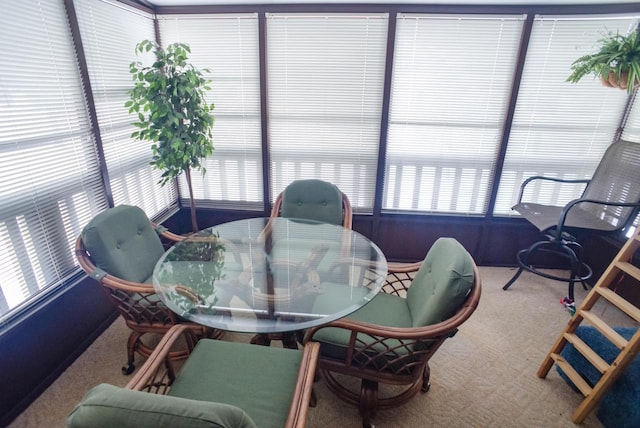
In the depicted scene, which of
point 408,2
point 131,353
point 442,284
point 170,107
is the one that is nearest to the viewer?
point 442,284

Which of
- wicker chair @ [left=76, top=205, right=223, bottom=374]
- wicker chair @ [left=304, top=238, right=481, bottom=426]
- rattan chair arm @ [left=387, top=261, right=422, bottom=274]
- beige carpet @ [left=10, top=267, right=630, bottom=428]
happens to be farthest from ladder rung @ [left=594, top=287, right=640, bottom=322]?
wicker chair @ [left=76, top=205, right=223, bottom=374]

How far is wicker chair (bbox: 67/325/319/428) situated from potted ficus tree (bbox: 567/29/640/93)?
8.29 feet

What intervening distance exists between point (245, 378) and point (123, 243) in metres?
1.18

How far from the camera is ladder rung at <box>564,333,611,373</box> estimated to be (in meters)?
1.62

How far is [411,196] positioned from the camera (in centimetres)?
317

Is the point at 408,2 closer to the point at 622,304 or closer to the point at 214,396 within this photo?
the point at 622,304

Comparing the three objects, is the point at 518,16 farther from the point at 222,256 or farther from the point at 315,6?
the point at 222,256

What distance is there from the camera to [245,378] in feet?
4.33

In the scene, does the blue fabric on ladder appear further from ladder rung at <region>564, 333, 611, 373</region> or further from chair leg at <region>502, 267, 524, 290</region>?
chair leg at <region>502, 267, 524, 290</region>

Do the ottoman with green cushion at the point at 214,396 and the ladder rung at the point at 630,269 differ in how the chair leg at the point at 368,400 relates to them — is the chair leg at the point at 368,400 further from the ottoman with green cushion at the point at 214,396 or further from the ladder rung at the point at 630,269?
the ladder rung at the point at 630,269

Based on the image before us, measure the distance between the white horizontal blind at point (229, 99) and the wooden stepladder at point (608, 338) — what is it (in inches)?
103

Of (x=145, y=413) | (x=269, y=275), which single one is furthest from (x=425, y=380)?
(x=145, y=413)

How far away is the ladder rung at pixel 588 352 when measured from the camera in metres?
1.62

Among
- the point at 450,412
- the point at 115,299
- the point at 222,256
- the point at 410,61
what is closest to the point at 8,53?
Answer: the point at 115,299
